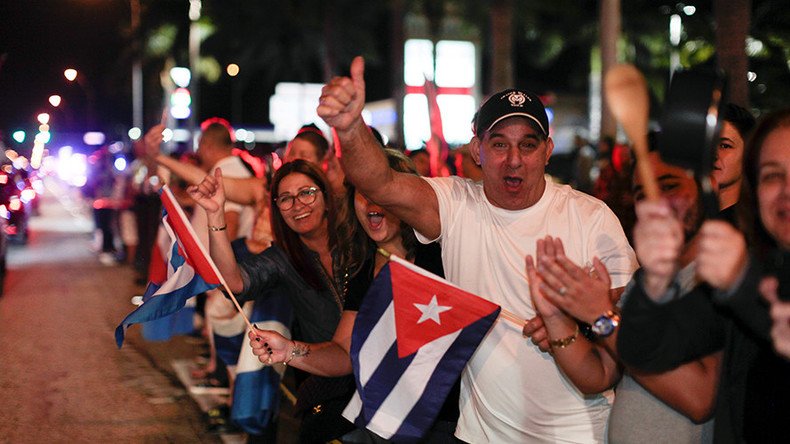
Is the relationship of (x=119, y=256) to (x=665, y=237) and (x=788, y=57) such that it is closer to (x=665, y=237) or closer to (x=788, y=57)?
(x=788, y=57)

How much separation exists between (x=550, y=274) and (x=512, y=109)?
0.94 metres

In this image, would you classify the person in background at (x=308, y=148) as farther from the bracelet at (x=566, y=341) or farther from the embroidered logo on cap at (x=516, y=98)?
the bracelet at (x=566, y=341)

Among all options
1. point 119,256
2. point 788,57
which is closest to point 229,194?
point 788,57

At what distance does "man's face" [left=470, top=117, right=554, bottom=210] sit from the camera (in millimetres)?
3613

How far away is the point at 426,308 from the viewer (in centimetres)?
370

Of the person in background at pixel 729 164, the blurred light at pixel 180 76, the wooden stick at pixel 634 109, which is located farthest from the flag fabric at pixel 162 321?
the blurred light at pixel 180 76

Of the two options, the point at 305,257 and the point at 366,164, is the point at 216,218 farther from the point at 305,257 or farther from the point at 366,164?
the point at 366,164

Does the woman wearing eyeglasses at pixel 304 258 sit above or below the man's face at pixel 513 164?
below

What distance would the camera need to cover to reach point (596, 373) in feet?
10.8

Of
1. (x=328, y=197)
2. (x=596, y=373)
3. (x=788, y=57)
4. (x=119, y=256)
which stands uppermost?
(x=788, y=57)

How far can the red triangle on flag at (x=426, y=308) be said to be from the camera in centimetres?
356

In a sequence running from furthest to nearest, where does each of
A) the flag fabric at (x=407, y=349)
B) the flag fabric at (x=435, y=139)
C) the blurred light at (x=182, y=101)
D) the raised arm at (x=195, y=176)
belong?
the blurred light at (x=182, y=101) < the flag fabric at (x=435, y=139) < the raised arm at (x=195, y=176) < the flag fabric at (x=407, y=349)

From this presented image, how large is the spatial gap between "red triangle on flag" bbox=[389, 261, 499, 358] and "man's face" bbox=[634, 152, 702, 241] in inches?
29.0

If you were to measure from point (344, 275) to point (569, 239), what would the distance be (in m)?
1.57
